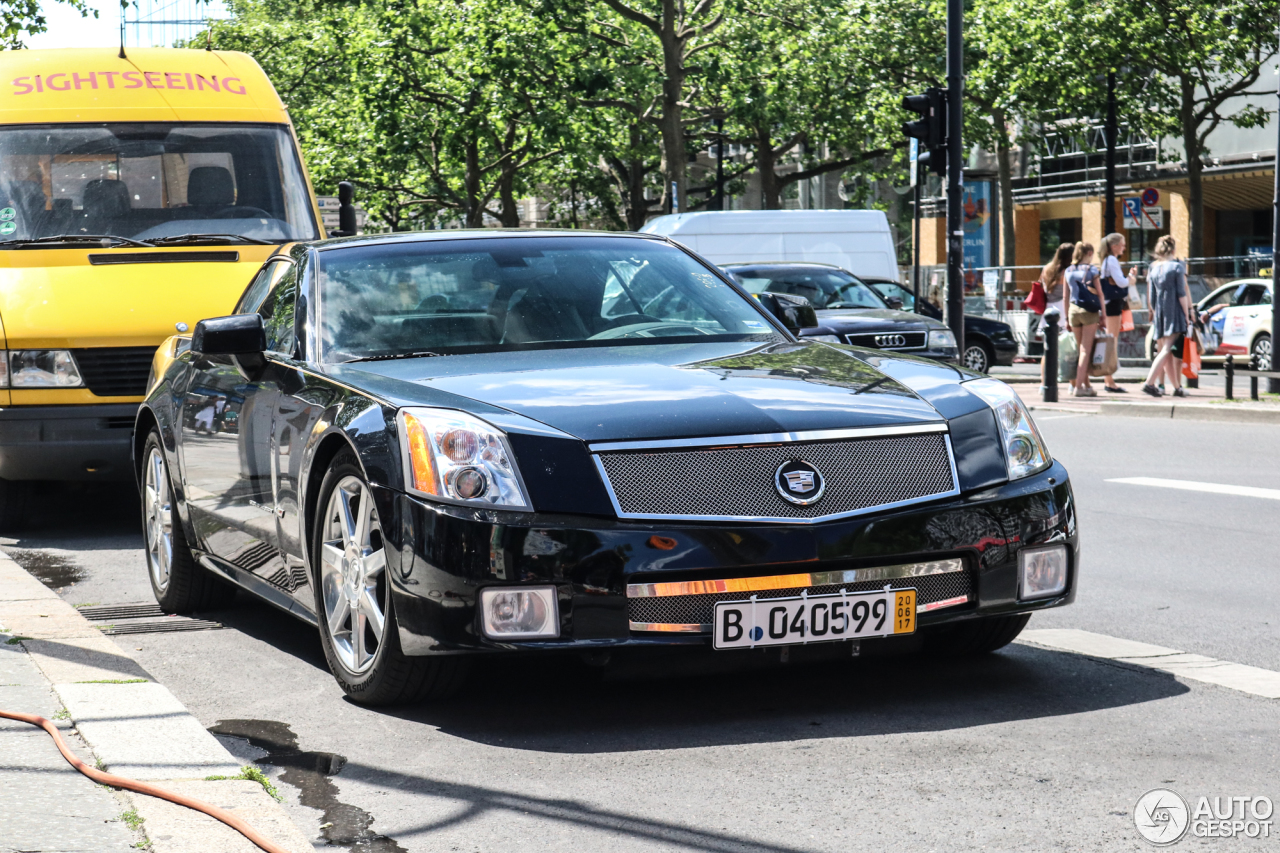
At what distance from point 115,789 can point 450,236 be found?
2.81m

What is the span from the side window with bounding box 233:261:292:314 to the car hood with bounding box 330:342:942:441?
1.39 meters

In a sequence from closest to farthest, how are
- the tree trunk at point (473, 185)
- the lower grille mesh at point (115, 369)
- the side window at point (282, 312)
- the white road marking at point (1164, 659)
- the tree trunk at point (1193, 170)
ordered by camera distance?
the white road marking at point (1164, 659) → the side window at point (282, 312) → the lower grille mesh at point (115, 369) → the tree trunk at point (1193, 170) → the tree trunk at point (473, 185)

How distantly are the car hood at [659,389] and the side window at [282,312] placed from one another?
2.14 ft

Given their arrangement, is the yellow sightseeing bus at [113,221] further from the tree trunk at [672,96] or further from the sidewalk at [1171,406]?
the tree trunk at [672,96]

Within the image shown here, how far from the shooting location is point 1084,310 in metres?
19.7

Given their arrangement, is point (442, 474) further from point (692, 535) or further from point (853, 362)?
point (853, 362)

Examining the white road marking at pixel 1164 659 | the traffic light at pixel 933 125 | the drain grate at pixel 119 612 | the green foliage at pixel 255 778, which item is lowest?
the drain grate at pixel 119 612

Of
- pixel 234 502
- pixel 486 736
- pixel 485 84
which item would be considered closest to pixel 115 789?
pixel 486 736

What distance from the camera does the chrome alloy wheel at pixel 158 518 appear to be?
7.12 metres

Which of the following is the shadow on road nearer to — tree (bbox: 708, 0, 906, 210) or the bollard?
the bollard

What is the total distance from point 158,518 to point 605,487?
3404mm

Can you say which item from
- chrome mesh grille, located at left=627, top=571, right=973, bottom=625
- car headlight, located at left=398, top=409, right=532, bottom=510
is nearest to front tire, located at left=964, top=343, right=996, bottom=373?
chrome mesh grille, located at left=627, top=571, right=973, bottom=625

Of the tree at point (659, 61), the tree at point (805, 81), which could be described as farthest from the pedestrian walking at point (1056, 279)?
the tree at point (805, 81)

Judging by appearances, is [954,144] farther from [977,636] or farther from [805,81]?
[805,81]
